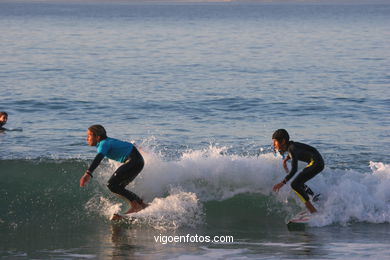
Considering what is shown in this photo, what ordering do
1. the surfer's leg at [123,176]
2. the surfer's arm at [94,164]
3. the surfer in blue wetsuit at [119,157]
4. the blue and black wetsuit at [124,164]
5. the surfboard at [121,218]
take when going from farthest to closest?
the surfboard at [121,218], the surfer's leg at [123,176], the blue and black wetsuit at [124,164], the surfer in blue wetsuit at [119,157], the surfer's arm at [94,164]

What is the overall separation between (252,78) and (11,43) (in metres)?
28.3

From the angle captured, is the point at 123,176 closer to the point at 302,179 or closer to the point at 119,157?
the point at 119,157

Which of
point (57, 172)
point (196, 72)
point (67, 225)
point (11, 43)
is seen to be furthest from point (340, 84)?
point (11, 43)

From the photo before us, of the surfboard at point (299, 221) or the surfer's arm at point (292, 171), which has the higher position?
the surfer's arm at point (292, 171)

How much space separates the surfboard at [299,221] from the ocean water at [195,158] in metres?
0.14

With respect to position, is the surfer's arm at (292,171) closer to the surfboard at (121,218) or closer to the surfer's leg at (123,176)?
the surfer's leg at (123,176)

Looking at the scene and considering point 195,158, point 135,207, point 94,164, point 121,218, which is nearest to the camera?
point 94,164

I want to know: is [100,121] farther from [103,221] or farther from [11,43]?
[11,43]

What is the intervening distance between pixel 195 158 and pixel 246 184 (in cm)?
114

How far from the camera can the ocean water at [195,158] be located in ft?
36.3

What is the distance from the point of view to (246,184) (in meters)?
13.5

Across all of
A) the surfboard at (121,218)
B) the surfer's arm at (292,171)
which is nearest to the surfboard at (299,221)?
the surfer's arm at (292,171)

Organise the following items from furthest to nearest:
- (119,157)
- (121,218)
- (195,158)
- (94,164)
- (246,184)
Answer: (195,158) < (246,184) < (121,218) < (119,157) < (94,164)

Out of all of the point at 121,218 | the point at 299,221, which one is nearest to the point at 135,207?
the point at 121,218
